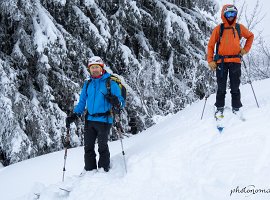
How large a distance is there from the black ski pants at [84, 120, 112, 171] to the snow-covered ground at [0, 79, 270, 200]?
0.21 m

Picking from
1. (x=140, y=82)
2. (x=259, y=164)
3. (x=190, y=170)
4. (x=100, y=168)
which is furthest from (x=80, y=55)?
(x=259, y=164)

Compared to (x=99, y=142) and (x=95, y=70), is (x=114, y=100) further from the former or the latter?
(x=99, y=142)

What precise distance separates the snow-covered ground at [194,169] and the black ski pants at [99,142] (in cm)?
21

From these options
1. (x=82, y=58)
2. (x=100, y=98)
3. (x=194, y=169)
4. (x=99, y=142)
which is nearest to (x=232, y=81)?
(x=194, y=169)

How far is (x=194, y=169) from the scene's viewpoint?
4164 millimetres

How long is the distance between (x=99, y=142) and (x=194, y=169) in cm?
170

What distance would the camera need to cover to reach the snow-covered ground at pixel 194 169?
12.0 feet

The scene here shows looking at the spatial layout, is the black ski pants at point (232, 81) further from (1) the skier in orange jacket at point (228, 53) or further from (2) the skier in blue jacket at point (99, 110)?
(2) the skier in blue jacket at point (99, 110)

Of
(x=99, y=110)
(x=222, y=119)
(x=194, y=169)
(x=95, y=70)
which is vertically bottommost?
(x=194, y=169)

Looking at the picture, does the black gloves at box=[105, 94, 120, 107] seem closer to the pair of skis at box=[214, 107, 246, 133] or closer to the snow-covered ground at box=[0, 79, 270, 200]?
the snow-covered ground at box=[0, 79, 270, 200]

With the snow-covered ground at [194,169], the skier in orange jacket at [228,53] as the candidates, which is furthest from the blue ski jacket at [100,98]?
the skier in orange jacket at [228,53]

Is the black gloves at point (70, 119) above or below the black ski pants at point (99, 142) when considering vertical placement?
above

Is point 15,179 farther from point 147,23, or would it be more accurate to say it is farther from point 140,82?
point 147,23

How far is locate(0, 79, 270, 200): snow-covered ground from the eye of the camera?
3648 mm
